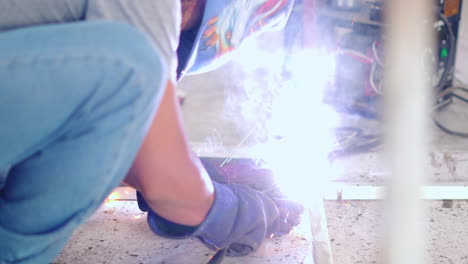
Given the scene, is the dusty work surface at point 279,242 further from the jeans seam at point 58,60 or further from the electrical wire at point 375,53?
the electrical wire at point 375,53

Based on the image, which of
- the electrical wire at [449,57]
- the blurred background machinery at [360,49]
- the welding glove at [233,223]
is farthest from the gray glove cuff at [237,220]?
the electrical wire at [449,57]

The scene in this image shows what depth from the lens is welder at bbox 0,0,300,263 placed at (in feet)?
1.66

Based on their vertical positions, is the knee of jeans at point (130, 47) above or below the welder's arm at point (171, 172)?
above

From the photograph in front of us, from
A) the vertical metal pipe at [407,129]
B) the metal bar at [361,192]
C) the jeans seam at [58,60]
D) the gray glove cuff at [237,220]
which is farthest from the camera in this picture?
the metal bar at [361,192]

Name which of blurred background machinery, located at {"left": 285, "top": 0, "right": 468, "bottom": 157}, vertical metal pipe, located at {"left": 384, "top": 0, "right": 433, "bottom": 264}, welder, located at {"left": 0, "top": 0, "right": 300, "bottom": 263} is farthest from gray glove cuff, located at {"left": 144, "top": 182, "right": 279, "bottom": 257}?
blurred background machinery, located at {"left": 285, "top": 0, "right": 468, "bottom": 157}

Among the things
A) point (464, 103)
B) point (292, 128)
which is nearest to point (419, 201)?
point (292, 128)

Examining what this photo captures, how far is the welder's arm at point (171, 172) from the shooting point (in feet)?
2.12

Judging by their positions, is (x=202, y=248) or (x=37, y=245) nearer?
(x=37, y=245)

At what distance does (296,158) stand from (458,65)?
1494 millimetres

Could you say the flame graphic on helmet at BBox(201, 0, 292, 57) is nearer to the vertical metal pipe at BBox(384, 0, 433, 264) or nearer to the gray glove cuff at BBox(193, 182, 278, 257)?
the gray glove cuff at BBox(193, 182, 278, 257)

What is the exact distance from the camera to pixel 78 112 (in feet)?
1.76

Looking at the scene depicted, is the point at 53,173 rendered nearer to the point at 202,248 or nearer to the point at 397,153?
the point at 397,153

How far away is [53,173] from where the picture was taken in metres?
0.56

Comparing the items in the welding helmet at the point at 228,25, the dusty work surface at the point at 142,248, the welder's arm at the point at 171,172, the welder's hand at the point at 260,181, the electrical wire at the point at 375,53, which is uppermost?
the welding helmet at the point at 228,25
